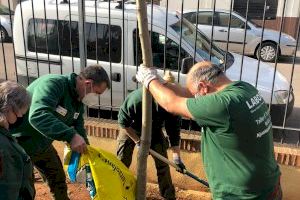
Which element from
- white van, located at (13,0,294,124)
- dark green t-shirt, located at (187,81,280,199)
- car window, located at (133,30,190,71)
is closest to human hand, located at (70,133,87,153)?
dark green t-shirt, located at (187,81,280,199)

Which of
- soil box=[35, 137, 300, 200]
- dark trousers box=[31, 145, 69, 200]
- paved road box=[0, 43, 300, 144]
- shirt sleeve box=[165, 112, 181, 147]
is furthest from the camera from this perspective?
paved road box=[0, 43, 300, 144]

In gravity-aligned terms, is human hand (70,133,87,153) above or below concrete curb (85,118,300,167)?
above

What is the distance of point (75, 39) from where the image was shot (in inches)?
205

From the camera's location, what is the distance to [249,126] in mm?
Answer: 2307

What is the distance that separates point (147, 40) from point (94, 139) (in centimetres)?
254

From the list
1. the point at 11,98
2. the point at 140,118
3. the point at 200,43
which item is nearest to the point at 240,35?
the point at 200,43

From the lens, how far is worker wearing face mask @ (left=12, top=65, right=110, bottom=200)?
9.37 feet

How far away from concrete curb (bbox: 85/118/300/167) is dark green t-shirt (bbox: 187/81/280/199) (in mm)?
1478

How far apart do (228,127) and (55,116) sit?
4.45 ft

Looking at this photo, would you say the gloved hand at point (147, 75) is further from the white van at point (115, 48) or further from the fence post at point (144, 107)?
the white van at point (115, 48)

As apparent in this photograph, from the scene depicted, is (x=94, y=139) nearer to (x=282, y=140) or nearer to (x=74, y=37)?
(x=74, y=37)

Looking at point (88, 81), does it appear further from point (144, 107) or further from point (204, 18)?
point (204, 18)

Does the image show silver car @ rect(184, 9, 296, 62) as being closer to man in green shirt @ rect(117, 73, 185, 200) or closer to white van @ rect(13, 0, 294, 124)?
white van @ rect(13, 0, 294, 124)

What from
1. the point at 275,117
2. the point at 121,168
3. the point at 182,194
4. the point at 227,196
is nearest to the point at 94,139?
the point at 182,194
